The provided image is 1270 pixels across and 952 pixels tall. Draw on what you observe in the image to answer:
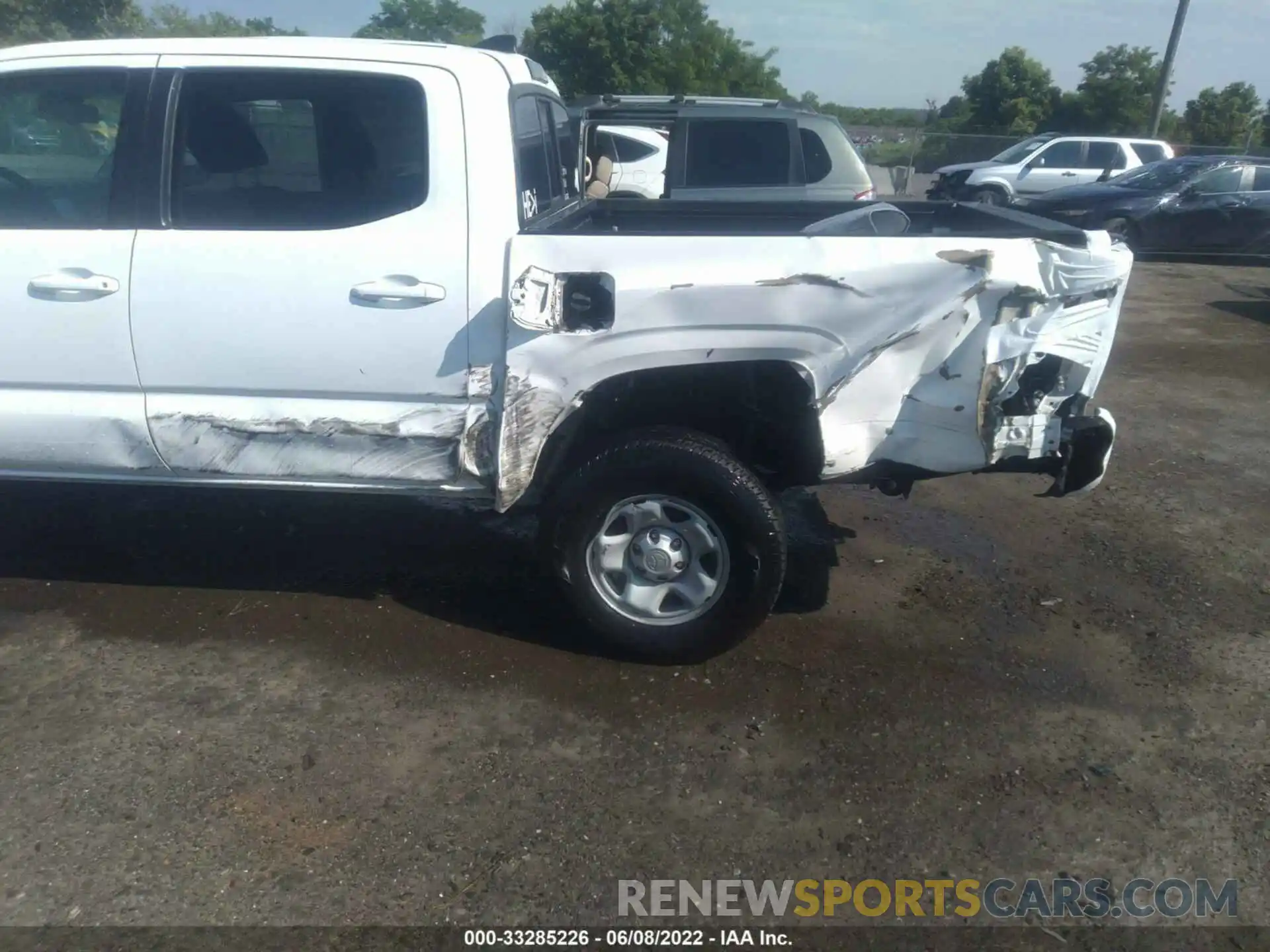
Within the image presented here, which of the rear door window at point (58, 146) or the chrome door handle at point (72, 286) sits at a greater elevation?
the rear door window at point (58, 146)

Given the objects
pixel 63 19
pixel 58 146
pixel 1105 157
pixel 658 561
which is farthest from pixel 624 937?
pixel 63 19

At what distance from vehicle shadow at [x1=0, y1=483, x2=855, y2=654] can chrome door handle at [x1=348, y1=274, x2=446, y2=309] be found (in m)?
0.89

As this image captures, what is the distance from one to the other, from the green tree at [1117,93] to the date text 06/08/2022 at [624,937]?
142 feet

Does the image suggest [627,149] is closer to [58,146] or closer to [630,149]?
[630,149]

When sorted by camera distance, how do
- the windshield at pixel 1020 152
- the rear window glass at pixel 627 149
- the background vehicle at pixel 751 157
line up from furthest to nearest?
the windshield at pixel 1020 152 → the rear window glass at pixel 627 149 → the background vehicle at pixel 751 157

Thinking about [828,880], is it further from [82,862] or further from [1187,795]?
[82,862]

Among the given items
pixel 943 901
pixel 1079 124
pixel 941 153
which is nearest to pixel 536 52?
pixel 941 153

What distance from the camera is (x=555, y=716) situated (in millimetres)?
3494

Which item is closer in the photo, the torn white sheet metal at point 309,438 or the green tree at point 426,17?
the torn white sheet metal at point 309,438

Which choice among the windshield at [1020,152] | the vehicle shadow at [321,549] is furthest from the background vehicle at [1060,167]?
the vehicle shadow at [321,549]

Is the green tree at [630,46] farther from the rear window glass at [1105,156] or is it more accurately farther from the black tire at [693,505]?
the black tire at [693,505]

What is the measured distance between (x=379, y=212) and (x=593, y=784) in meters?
1.99

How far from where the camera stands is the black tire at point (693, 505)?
140 inches

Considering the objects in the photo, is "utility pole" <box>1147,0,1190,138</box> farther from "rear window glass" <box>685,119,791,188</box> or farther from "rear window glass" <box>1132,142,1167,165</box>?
"rear window glass" <box>685,119,791,188</box>
